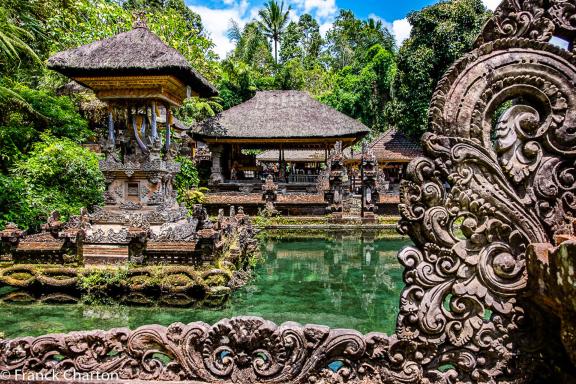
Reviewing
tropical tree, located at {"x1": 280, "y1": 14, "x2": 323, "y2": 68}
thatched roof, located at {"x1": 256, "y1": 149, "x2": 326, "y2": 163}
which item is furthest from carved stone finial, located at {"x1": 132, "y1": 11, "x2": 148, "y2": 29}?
tropical tree, located at {"x1": 280, "y1": 14, "x2": 323, "y2": 68}

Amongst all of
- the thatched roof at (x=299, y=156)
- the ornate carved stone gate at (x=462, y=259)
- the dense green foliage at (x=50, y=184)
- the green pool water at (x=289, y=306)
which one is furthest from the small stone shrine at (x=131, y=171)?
the thatched roof at (x=299, y=156)

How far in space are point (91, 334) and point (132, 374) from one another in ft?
1.02

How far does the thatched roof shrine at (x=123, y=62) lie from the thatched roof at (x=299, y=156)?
23464mm

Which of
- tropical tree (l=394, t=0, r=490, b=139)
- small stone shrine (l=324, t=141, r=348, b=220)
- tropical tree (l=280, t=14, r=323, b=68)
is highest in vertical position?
tropical tree (l=280, t=14, r=323, b=68)

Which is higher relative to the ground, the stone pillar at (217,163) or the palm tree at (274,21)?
the palm tree at (274,21)

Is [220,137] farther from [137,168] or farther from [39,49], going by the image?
[137,168]

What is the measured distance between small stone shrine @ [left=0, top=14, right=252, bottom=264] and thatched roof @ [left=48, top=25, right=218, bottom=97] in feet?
0.08

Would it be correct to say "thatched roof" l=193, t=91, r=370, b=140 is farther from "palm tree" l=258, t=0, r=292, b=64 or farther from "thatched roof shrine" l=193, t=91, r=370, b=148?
"palm tree" l=258, t=0, r=292, b=64

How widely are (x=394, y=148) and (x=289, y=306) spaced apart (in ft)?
87.3

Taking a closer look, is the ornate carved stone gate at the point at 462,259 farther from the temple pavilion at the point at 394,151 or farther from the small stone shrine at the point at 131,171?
the temple pavilion at the point at 394,151

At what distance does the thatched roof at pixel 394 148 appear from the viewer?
31.3 meters

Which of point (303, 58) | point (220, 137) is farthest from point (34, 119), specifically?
point (303, 58)

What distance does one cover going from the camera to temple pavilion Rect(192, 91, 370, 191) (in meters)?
23.1

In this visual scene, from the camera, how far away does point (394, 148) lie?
32156 mm
